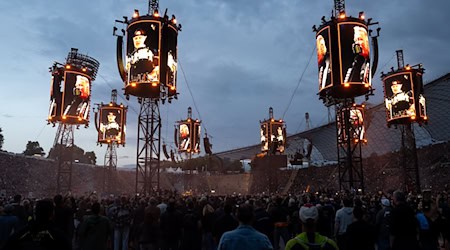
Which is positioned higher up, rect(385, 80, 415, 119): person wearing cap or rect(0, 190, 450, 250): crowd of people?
rect(385, 80, 415, 119): person wearing cap

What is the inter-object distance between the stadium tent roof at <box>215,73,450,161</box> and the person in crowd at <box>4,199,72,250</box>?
38851 mm

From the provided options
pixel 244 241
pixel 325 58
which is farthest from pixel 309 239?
pixel 325 58

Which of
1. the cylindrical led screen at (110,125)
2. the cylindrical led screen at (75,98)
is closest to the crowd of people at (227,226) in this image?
the cylindrical led screen at (75,98)

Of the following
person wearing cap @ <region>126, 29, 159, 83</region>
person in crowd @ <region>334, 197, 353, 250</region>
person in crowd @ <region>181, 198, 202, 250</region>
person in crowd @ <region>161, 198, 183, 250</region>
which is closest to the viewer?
person in crowd @ <region>334, 197, 353, 250</region>

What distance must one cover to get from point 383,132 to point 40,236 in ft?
195

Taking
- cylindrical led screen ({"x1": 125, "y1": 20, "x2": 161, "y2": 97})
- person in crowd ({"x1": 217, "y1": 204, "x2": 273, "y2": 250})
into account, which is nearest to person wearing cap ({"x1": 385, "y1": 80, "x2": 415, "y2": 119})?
cylindrical led screen ({"x1": 125, "y1": 20, "x2": 161, "y2": 97})

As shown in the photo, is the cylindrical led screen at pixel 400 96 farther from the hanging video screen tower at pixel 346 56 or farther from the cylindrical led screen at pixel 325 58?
the cylindrical led screen at pixel 325 58

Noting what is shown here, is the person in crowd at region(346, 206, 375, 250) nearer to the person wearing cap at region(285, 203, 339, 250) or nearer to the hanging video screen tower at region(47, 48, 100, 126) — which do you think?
the person wearing cap at region(285, 203, 339, 250)

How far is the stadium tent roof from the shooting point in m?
41.9

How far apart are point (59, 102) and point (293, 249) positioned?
101ft

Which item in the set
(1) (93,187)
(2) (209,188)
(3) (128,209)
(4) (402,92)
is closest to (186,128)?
(2) (209,188)

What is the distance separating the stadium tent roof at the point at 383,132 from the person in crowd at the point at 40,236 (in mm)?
38851

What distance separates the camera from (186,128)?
50938mm

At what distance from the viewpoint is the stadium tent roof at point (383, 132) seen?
41.9 metres
